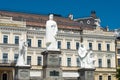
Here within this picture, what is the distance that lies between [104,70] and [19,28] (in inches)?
701

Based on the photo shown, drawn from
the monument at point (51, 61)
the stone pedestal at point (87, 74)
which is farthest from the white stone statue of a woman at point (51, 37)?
the stone pedestal at point (87, 74)

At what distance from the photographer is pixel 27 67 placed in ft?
129

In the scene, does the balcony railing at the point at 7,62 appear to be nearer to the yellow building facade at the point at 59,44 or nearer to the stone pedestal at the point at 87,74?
the yellow building facade at the point at 59,44

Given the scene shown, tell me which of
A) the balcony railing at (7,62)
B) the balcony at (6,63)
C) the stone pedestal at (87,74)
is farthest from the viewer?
the balcony railing at (7,62)

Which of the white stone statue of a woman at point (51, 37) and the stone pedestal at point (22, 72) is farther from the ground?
the white stone statue of a woman at point (51, 37)

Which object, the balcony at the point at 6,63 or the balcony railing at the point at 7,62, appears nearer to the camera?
the balcony at the point at 6,63

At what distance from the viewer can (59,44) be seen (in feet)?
209

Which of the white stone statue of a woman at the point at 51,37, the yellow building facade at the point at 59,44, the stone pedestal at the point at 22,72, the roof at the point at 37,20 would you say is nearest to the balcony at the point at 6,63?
the yellow building facade at the point at 59,44

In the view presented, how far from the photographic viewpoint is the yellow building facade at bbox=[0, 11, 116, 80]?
59156 millimetres

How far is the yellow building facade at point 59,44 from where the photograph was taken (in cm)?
5916

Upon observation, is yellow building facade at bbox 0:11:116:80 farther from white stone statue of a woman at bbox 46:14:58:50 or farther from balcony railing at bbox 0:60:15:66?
white stone statue of a woman at bbox 46:14:58:50

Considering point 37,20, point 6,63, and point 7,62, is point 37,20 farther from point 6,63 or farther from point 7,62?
point 6,63

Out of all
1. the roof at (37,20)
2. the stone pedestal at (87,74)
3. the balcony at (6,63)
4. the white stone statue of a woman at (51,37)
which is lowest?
the stone pedestal at (87,74)

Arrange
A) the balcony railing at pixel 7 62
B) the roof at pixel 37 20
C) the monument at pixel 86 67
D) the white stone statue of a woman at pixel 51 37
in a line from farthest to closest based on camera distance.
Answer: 1. the roof at pixel 37 20
2. the balcony railing at pixel 7 62
3. the monument at pixel 86 67
4. the white stone statue of a woman at pixel 51 37
